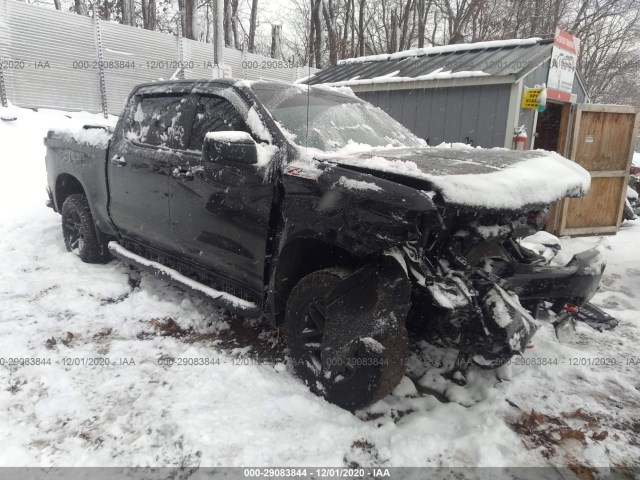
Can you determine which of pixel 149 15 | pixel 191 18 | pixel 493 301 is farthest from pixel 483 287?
pixel 149 15

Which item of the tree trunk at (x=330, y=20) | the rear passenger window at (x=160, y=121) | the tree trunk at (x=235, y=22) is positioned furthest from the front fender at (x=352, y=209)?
the tree trunk at (x=235, y=22)

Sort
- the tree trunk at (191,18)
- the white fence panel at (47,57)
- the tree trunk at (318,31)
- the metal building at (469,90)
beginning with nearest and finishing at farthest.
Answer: the metal building at (469,90), the white fence panel at (47,57), the tree trunk at (191,18), the tree trunk at (318,31)

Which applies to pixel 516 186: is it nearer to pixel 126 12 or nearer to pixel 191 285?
pixel 191 285

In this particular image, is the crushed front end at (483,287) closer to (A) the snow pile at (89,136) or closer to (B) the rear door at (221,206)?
(B) the rear door at (221,206)

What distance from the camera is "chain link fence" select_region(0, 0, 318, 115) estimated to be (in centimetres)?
1105

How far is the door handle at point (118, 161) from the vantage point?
3984 mm

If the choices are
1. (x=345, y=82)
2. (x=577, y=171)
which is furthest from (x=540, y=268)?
(x=345, y=82)

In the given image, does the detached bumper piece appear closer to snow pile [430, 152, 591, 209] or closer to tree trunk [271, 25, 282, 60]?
snow pile [430, 152, 591, 209]

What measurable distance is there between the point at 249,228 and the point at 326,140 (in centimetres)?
78

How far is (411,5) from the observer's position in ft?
80.5

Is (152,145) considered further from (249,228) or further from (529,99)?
(529,99)

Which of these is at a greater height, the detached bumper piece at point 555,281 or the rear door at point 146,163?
the rear door at point 146,163

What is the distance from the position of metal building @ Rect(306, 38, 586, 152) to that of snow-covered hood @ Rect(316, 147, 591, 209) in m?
3.84

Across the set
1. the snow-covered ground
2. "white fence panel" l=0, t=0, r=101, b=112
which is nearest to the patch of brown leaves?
the snow-covered ground
